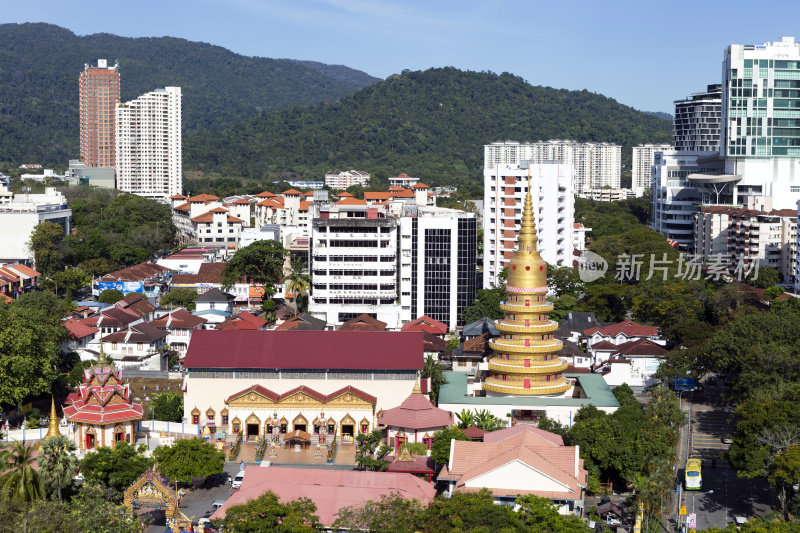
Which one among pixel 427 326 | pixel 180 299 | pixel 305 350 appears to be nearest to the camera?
pixel 305 350

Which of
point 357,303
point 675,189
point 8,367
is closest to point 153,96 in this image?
point 675,189

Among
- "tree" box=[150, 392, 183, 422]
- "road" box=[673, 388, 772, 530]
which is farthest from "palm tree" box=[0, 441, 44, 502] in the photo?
"road" box=[673, 388, 772, 530]

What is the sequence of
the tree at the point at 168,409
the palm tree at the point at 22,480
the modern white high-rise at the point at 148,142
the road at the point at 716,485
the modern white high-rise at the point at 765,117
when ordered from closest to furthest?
1. the palm tree at the point at 22,480
2. the road at the point at 716,485
3. the tree at the point at 168,409
4. the modern white high-rise at the point at 765,117
5. the modern white high-rise at the point at 148,142

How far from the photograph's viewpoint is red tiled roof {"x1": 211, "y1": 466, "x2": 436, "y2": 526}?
113ft

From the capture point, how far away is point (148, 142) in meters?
167

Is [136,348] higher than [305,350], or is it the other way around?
[305,350]

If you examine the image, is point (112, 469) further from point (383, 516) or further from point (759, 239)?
point (759, 239)

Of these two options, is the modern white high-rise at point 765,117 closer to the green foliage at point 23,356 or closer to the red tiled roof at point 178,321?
the red tiled roof at point 178,321

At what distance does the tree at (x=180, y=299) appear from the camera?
3125 inches

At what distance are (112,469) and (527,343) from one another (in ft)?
61.6

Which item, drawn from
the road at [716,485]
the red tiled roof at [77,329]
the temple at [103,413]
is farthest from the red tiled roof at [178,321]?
the road at [716,485]

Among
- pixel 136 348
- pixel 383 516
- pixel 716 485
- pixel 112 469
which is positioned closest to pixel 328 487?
Result: pixel 383 516

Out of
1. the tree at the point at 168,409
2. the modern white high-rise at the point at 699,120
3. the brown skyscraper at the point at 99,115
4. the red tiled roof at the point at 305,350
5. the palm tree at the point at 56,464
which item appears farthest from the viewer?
the brown skyscraper at the point at 99,115

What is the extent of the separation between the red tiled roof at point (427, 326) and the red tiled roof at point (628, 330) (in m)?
9.73
